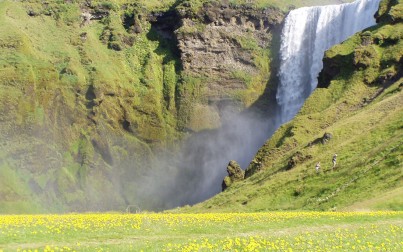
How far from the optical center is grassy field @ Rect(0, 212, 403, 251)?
20.8 metres

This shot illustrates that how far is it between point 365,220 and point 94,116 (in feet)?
448

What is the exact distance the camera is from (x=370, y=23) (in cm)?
12475

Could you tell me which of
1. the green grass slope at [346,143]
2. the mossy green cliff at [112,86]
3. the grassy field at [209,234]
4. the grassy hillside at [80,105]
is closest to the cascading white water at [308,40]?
the mossy green cliff at [112,86]

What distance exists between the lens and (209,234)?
83.3 ft

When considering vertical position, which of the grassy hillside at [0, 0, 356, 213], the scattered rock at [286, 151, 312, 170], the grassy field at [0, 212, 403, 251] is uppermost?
the grassy hillside at [0, 0, 356, 213]

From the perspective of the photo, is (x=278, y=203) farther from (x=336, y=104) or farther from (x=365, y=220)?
(x=336, y=104)

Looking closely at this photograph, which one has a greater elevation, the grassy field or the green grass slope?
the green grass slope

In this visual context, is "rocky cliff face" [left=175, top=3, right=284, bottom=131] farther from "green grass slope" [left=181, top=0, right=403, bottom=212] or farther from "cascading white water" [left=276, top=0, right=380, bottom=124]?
"green grass slope" [left=181, top=0, right=403, bottom=212]

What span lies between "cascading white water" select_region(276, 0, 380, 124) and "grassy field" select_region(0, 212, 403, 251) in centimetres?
10804

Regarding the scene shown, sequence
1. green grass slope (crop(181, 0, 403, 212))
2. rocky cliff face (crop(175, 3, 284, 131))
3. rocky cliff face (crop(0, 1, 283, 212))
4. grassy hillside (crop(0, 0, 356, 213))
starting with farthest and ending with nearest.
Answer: rocky cliff face (crop(175, 3, 284, 131)) → rocky cliff face (crop(0, 1, 283, 212)) → grassy hillside (crop(0, 0, 356, 213)) → green grass slope (crop(181, 0, 403, 212))

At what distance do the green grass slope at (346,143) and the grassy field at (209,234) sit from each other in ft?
46.2

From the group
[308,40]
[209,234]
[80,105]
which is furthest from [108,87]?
[209,234]

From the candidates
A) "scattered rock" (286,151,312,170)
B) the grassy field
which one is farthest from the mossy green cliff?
the grassy field

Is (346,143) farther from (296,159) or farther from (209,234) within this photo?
(209,234)
